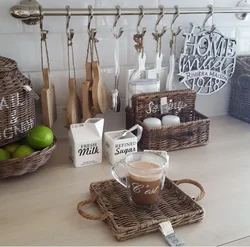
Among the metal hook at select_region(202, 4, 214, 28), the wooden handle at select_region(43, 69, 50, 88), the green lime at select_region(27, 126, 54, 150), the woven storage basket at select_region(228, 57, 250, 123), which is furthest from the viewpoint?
the woven storage basket at select_region(228, 57, 250, 123)

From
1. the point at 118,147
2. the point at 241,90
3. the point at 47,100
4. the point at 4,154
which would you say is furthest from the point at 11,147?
the point at 241,90

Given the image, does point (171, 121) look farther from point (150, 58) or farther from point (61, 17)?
point (61, 17)

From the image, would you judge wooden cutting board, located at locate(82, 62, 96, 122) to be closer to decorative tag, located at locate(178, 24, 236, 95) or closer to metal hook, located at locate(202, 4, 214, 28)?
decorative tag, located at locate(178, 24, 236, 95)

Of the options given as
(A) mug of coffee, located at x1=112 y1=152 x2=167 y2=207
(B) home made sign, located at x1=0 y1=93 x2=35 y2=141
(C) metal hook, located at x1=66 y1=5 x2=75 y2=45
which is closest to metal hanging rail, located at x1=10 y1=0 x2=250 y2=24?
(C) metal hook, located at x1=66 y1=5 x2=75 y2=45

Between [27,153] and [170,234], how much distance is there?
0.43 metres

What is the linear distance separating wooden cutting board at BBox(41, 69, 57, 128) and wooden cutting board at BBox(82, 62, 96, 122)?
95 mm

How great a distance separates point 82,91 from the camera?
1.13 meters

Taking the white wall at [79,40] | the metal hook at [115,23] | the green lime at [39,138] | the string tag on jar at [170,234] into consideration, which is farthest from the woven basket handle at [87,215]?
the metal hook at [115,23]

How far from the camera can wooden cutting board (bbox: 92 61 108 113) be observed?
111cm

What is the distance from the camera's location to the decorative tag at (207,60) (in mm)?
1254

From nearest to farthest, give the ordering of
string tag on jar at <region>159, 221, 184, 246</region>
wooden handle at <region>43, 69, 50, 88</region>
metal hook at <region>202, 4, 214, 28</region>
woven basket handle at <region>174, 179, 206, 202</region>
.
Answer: string tag on jar at <region>159, 221, 184, 246</region>
woven basket handle at <region>174, 179, 206, 202</region>
wooden handle at <region>43, 69, 50, 88</region>
metal hook at <region>202, 4, 214, 28</region>

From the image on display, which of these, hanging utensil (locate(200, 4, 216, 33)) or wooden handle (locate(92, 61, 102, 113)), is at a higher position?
hanging utensil (locate(200, 4, 216, 33))

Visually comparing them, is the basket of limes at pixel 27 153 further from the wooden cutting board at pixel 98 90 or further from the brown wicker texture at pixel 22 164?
the wooden cutting board at pixel 98 90

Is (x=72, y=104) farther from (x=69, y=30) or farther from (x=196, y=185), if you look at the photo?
(x=196, y=185)
